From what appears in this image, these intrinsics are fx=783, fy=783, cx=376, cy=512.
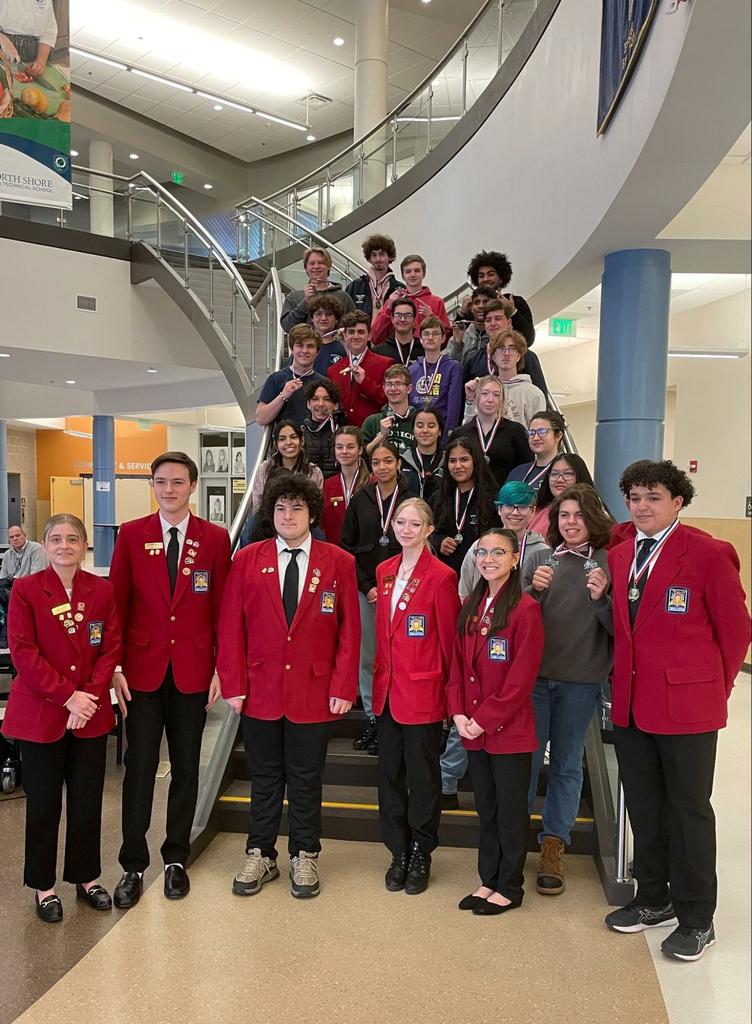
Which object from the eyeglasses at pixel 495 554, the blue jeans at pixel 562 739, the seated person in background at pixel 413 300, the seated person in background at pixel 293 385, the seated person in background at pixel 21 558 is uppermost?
the seated person in background at pixel 413 300

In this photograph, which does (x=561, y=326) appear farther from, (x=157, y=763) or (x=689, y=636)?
(x=157, y=763)

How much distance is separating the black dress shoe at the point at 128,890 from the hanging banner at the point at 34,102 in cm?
539

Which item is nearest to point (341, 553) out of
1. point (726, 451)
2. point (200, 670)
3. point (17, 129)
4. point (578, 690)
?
point (200, 670)

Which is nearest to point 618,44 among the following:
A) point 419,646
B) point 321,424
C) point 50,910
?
point 321,424

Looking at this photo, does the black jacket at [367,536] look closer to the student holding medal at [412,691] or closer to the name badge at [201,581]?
the student holding medal at [412,691]

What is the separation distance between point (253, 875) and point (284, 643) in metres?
A: 1.01

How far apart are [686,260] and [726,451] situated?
192 inches

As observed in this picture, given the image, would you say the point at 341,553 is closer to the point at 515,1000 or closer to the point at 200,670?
the point at 200,670

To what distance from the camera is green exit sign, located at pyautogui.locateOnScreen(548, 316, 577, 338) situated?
12445 millimetres

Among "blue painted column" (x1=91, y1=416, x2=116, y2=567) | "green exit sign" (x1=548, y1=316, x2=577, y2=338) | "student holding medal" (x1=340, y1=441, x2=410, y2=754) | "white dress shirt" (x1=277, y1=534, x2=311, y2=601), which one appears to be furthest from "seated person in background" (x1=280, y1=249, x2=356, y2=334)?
"blue painted column" (x1=91, y1=416, x2=116, y2=567)

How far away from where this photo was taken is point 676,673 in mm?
2814

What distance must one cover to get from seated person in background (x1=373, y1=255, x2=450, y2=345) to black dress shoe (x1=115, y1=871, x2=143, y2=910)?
4.04 metres

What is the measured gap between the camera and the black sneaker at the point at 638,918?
121 inches

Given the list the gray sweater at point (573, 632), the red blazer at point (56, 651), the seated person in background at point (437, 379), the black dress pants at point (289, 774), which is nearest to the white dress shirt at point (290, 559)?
the black dress pants at point (289, 774)
